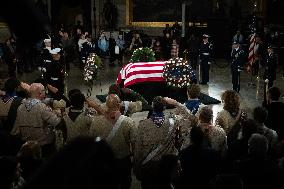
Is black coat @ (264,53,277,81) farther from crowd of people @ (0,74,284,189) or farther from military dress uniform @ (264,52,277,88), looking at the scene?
crowd of people @ (0,74,284,189)

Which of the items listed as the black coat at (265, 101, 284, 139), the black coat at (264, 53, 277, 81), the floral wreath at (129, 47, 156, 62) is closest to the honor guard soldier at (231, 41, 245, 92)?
the black coat at (264, 53, 277, 81)

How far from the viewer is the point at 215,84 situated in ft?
51.1

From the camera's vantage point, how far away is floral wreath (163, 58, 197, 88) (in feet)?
37.8

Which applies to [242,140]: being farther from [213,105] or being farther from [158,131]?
[213,105]

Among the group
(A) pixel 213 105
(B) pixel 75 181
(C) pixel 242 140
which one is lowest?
(A) pixel 213 105

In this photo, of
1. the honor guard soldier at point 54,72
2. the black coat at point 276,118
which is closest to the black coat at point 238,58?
the honor guard soldier at point 54,72

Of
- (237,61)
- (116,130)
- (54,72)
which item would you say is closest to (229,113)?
(116,130)

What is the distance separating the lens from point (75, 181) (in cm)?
123

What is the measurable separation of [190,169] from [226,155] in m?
0.91

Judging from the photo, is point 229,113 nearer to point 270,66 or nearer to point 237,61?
point 237,61

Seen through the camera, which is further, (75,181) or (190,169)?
(190,169)

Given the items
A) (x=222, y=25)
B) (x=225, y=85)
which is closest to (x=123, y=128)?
(x=225, y=85)

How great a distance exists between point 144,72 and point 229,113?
6231 mm

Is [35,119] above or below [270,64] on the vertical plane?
below
